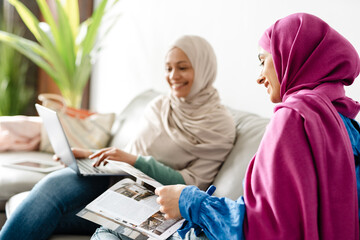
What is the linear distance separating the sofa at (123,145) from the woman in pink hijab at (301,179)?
598 mm

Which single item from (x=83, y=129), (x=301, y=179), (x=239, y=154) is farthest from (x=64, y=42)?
(x=301, y=179)

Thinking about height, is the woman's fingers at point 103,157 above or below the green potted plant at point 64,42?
below

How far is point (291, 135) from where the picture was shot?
102 centimetres

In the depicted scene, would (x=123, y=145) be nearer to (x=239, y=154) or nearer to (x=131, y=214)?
(x=239, y=154)

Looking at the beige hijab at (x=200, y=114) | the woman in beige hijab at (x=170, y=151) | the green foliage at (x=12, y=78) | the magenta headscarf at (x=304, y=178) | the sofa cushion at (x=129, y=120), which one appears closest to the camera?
the magenta headscarf at (x=304, y=178)

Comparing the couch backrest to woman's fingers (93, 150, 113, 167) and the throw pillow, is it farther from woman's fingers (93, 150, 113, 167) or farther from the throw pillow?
the throw pillow

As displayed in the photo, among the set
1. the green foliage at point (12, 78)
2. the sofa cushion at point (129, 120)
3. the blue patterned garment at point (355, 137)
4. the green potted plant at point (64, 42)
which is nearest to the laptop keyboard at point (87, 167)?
the sofa cushion at point (129, 120)

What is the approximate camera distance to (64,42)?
10.6ft

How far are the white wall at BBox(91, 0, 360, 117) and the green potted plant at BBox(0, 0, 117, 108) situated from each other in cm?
31

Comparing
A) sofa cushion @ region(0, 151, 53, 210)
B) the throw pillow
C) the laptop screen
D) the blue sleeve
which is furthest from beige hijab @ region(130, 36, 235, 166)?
the blue sleeve

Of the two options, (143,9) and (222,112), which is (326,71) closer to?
(222,112)

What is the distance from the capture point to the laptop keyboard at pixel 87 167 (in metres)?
1.77

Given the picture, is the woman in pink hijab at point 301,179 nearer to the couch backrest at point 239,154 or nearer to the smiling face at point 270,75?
the smiling face at point 270,75

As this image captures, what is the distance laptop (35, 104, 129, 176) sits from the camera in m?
1.68
